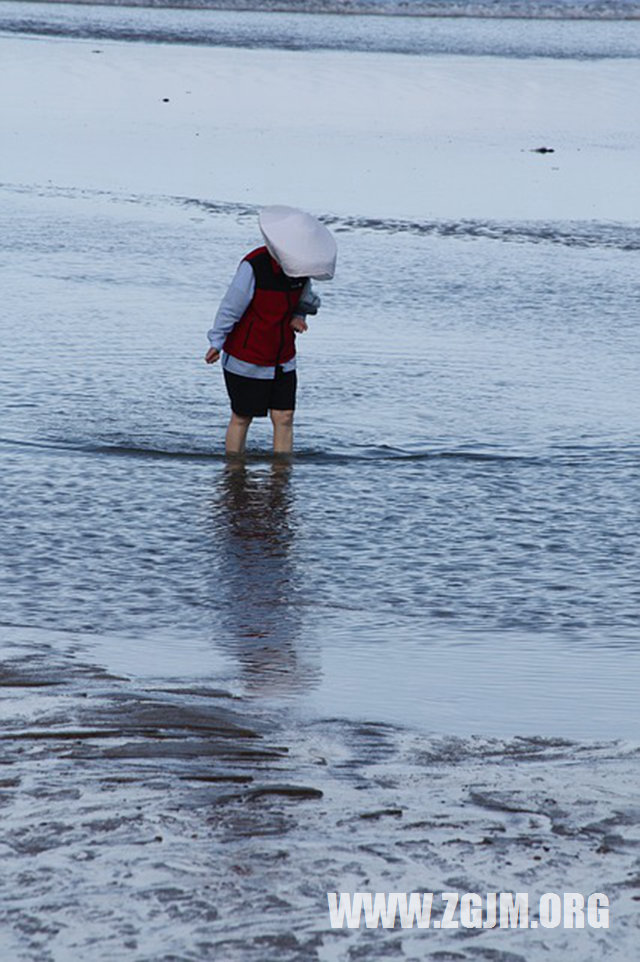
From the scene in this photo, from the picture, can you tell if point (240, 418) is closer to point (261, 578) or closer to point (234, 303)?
point (234, 303)

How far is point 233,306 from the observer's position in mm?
7844

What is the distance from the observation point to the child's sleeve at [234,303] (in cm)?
779

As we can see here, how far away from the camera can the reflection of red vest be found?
7820 mm

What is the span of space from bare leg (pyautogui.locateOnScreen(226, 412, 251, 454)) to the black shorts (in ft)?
0.19

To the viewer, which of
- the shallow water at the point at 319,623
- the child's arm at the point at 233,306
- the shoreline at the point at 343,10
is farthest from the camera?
the shoreline at the point at 343,10

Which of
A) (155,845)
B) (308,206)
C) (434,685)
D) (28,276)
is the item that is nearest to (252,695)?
(434,685)

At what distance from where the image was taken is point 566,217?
607 inches

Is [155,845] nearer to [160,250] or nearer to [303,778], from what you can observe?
[303,778]

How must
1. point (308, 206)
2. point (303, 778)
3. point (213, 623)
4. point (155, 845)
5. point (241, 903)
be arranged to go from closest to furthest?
point (241, 903) → point (155, 845) → point (303, 778) → point (213, 623) → point (308, 206)

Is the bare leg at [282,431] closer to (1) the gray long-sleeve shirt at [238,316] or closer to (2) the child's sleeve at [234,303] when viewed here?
(1) the gray long-sleeve shirt at [238,316]

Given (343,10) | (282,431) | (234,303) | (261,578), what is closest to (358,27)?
(343,10)

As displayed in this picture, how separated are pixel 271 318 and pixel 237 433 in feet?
2.00

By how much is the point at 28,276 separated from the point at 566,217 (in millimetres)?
5222

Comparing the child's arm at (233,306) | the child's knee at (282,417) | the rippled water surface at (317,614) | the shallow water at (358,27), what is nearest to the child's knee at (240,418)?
the child's knee at (282,417)
